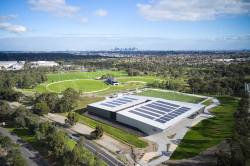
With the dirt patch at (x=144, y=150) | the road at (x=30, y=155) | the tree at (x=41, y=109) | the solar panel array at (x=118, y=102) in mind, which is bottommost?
the road at (x=30, y=155)

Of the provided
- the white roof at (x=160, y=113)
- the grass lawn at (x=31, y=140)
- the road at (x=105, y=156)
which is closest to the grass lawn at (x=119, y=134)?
the white roof at (x=160, y=113)

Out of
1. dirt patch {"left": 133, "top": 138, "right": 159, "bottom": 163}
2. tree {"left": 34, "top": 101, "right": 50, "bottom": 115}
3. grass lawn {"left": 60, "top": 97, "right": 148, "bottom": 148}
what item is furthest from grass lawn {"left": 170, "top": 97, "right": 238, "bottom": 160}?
tree {"left": 34, "top": 101, "right": 50, "bottom": 115}

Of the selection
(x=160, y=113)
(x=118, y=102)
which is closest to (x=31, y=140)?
(x=118, y=102)

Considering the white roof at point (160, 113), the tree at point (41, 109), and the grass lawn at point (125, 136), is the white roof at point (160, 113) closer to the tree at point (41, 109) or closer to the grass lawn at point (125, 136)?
the grass lawn at point (125, 136)

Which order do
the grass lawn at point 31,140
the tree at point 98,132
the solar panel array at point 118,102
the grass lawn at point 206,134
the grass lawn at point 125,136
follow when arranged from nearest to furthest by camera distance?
1. the grass lawn at point 31,140
2. the grass lawn at point 206,134
3. the grass lawn at point 125,136
4. the tree at point 98,132
5. the solar panel array at point 118,102

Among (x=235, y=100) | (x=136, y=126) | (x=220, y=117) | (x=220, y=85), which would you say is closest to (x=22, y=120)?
(x=136, y=126)

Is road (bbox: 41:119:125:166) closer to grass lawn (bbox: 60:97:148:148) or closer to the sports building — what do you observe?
grass lawn (bbox: 60:97:148:148)

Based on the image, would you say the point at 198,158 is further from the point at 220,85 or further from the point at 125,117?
the point at 220,85
